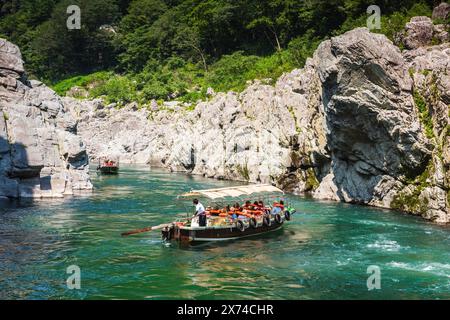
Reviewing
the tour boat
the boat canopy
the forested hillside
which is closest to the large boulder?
the forested hillside

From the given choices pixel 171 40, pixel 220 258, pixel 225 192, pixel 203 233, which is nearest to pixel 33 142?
pixel 225 192

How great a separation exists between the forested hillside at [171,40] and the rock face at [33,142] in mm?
34056

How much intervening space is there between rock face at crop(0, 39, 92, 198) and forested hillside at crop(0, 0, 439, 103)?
112 ft

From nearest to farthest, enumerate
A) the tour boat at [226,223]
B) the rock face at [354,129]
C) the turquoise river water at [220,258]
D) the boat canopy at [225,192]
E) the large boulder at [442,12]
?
the turquoise river water at [220,258] → the tour boat at [226,223] → the boat canopy at [225,192] → the rock face at [354,129] → the large boulder at [442,12]

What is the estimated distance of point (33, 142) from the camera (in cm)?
4519

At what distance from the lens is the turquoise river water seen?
68.5 ft

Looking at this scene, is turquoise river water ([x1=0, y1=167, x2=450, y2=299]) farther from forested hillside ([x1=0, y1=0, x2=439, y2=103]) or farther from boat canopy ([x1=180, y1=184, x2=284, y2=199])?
forested hillside ([x1=0, y1=0, x2=439, y2=103])

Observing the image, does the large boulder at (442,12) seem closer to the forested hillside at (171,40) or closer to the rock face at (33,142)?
the forested hillside at (171,40)

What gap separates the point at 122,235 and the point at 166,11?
96.5 metres

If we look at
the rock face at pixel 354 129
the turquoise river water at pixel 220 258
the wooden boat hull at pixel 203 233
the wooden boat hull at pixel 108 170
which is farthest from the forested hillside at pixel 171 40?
the wooden boat hull at pixel 203 233

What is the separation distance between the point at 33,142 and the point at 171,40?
6958 cm

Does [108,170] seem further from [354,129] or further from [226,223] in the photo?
[226,223]

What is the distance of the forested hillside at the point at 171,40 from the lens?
258 ft
